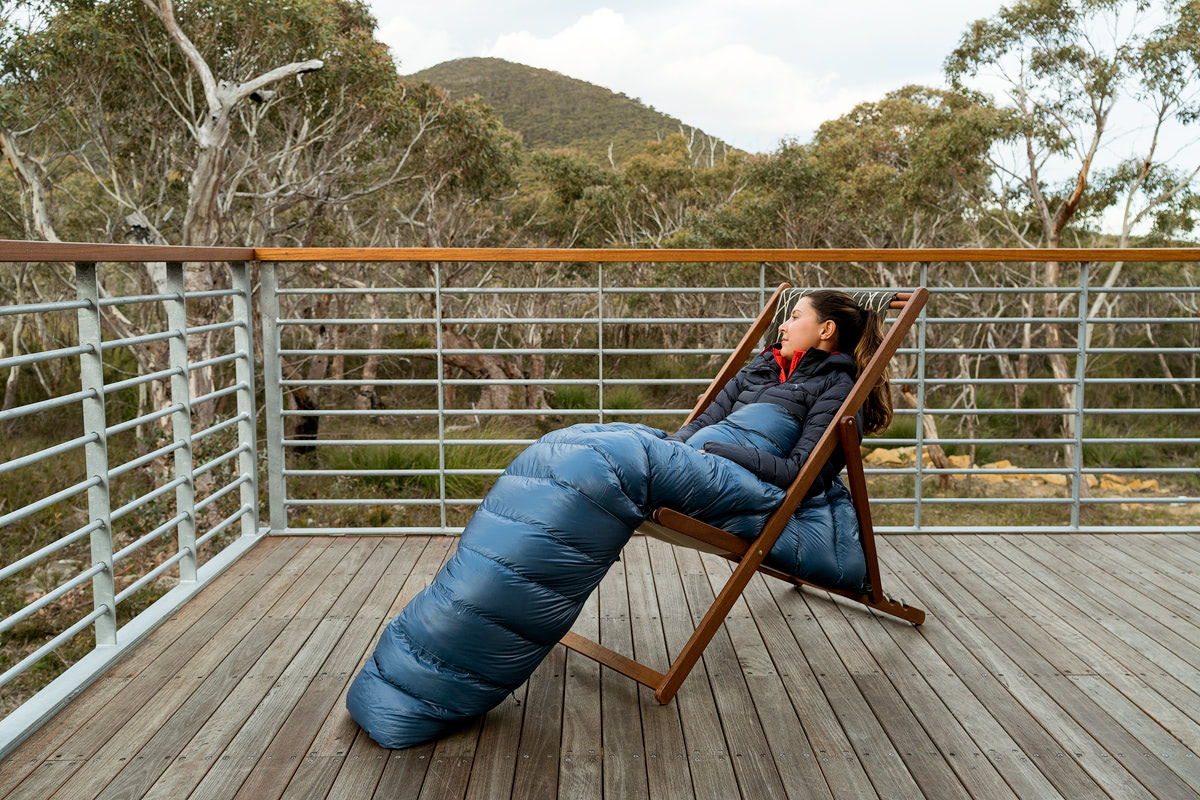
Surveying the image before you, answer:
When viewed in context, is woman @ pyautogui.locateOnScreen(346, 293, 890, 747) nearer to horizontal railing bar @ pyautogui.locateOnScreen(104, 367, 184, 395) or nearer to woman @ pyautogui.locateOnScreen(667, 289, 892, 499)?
woman @ pyautogui.locateOnScreen(667, 289, 892, 499)

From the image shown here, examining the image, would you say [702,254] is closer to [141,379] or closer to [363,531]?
[363,531]

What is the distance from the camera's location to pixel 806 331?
294 cm

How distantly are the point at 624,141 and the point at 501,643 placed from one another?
30.1m

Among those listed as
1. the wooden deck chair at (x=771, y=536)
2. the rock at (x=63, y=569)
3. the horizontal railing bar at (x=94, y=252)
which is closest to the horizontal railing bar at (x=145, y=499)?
the horizontal railing bar at (x=94, y=252)

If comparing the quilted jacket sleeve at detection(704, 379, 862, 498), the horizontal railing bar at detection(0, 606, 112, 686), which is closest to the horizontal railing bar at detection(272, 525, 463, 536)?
the horizontal railing bar at detection(0, 606, 112, 686)

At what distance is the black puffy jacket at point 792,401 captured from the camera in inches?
102

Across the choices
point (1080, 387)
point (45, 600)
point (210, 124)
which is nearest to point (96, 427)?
point (45, 600)

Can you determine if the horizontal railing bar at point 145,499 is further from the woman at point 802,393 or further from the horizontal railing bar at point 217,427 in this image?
the woman at point 802,393

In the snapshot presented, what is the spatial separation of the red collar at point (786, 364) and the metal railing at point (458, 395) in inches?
25.1

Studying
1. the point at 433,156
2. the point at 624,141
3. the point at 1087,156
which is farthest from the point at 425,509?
the point at 624,141

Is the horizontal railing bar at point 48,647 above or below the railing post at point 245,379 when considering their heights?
below

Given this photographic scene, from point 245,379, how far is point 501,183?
1267cm

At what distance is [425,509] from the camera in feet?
36.0

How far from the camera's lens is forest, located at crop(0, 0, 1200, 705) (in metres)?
11.7
